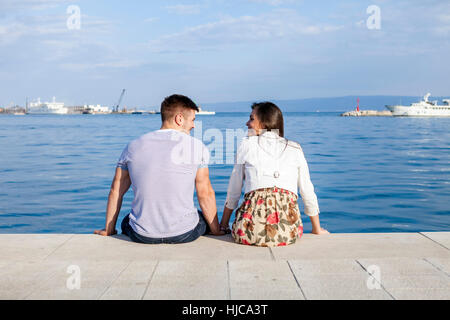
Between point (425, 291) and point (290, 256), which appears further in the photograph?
point (290, 256)

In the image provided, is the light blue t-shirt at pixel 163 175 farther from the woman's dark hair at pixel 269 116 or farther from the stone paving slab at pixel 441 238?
Result: the stone paving slab at pixel 441 238

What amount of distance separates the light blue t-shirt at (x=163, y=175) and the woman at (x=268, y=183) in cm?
45

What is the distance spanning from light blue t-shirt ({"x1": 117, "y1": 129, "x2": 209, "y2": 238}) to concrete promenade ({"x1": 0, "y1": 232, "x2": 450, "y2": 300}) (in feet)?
0.84

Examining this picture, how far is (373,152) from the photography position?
64.6 feet

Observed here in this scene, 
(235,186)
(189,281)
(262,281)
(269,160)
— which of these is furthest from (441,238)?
(189,281)

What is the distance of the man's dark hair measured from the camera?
3.78 metres

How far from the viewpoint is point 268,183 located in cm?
375

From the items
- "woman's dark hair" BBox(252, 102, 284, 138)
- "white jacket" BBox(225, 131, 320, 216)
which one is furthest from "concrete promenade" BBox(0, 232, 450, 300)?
"woman's dark hair" BBox(252, 102, 284, 138)

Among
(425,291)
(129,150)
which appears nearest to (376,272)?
(425,291)

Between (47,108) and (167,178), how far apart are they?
144373 millimetres

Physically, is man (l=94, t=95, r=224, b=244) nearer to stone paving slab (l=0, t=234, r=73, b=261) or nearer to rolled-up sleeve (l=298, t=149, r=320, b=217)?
stone paving slab (l=0, t=234, r=73, b=261)

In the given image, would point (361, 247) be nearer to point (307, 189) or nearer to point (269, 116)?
point (307, 189)

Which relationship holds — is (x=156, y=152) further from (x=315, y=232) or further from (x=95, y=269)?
(x=315, y=232)

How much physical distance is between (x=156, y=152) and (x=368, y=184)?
880cm
